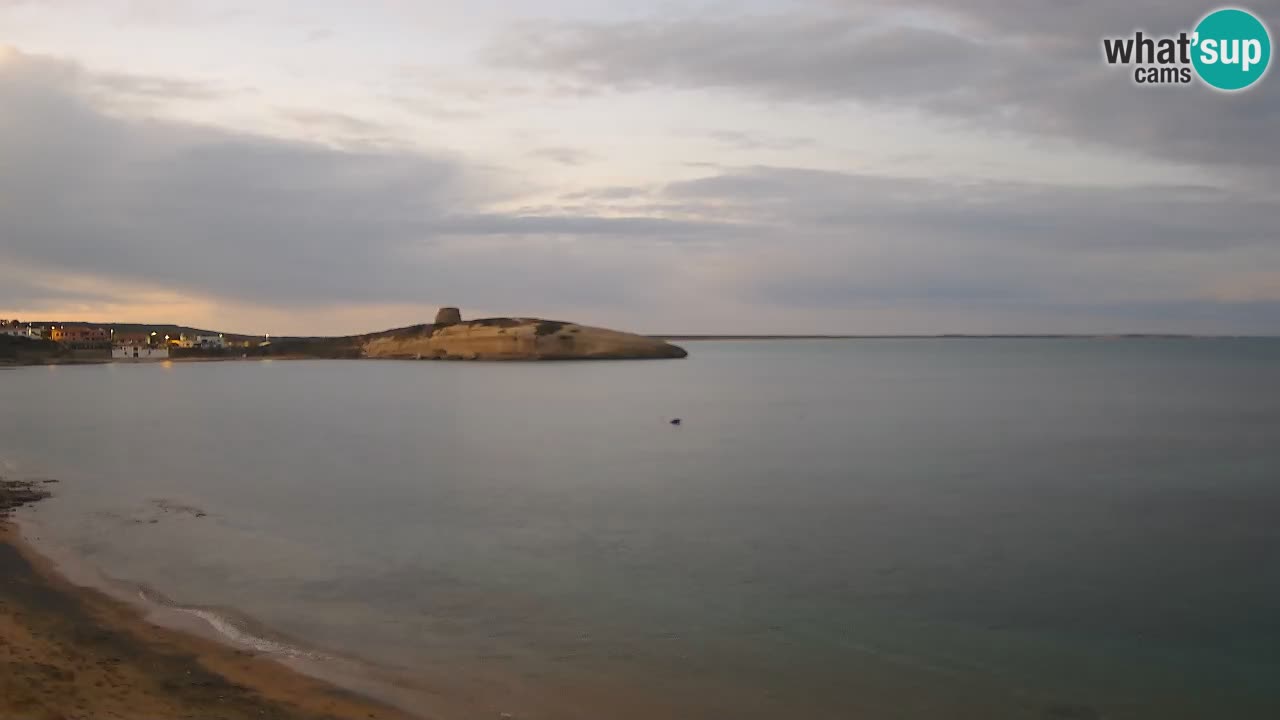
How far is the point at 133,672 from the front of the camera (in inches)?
407

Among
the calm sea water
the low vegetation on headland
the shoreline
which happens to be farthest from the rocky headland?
the shoreline

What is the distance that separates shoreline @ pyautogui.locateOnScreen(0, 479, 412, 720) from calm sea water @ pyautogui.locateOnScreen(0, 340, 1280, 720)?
1.09m

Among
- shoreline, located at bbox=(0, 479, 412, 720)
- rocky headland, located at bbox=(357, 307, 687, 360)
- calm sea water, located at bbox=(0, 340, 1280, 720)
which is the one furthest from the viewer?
rocky headland, located at bbox=(357, 307, 687, 360)

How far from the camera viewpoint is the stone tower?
149 meters

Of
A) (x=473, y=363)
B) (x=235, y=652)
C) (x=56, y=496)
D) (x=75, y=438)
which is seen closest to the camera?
(x=235, y=652)

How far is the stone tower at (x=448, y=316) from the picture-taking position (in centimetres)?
14862

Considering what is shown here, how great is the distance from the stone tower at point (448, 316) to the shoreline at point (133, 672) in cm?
13658

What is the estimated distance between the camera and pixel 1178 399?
215 ft

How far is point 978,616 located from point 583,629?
20.1 ft

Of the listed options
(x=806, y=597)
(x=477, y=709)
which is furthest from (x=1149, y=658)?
(x=477, y=709)

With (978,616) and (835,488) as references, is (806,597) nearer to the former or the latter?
(978,616)

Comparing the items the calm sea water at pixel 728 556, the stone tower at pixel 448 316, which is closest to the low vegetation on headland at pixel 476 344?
the stone tower at pixel 448 316

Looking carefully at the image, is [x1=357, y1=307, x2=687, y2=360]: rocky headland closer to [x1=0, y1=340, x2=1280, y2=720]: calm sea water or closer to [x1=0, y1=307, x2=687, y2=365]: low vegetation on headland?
[x1=0, y1=307, x2=687, y2=365]: low vegetation on headland

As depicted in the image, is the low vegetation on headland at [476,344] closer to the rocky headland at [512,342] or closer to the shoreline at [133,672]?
the rocky headland at [512,342]
